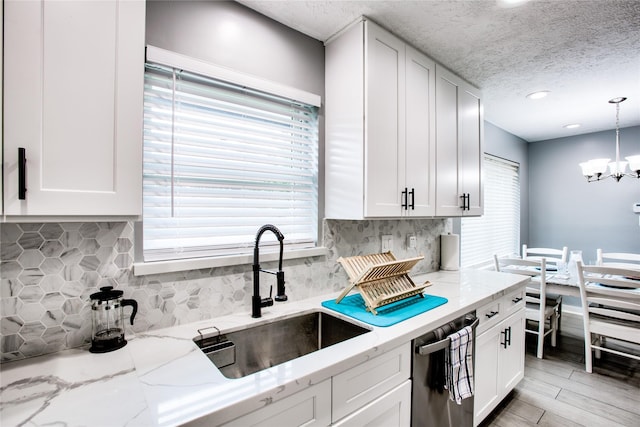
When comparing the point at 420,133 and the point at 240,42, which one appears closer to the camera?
the point at 240,42

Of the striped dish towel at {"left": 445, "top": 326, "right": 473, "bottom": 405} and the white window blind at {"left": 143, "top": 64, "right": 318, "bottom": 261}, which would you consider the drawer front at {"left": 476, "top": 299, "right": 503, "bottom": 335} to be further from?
the white window blind at {"left": 143, "top": 64, "right": 318, "bottom": 261}

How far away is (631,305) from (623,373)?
790 millimetres

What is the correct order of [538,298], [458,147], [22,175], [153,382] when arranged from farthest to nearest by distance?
1. [538,298]
2. [458,147]
3. [153,382]
4. [22,175]

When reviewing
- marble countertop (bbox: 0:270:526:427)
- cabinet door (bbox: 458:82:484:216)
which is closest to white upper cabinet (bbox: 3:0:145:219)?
marble countertop (bbox: 0:270:526:427)

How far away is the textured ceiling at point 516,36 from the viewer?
61.9 inches

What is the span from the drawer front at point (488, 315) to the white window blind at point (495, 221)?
1.31 m

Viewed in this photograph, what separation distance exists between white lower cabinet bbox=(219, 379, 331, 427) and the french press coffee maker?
61 centimetres

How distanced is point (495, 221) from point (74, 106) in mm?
4254

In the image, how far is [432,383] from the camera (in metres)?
1.45

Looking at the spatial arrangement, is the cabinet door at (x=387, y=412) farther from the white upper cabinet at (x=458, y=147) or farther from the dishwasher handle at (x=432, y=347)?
the white upper cabinet at (x=458, y=147)

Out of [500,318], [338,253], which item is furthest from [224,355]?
[500,318]

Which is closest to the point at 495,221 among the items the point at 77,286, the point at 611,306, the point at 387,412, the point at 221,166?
the point at 611,306

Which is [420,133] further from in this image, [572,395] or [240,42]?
[572,395]

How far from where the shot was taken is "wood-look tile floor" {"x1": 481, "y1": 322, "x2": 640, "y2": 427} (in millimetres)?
2059
